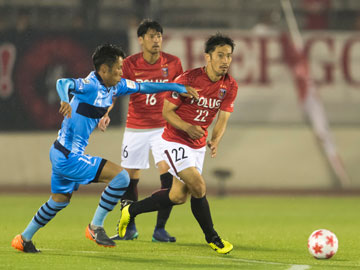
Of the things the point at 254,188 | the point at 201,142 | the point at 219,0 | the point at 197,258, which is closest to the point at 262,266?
the point at 197,258

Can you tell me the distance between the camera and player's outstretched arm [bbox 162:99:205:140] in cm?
810

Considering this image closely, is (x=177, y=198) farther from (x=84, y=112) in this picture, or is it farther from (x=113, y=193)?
(x=84, y=112)

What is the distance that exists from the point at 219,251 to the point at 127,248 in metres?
0.97

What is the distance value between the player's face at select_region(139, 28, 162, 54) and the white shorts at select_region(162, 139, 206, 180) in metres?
1.40

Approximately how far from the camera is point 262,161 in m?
18.4

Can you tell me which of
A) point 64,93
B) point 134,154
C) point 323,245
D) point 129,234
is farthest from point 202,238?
point 64,93

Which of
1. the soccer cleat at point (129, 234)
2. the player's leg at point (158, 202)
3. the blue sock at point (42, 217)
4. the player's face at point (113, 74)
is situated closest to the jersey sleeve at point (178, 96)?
the player's face at point (113, 74)

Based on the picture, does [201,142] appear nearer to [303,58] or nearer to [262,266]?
[262,266]

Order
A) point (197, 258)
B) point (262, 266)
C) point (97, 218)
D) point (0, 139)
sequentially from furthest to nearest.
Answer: point (0, 139), point (97, 218), point (197, 258), point (262, 266)

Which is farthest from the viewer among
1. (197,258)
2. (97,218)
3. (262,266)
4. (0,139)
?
(0,139)

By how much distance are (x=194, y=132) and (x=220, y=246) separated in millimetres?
1101

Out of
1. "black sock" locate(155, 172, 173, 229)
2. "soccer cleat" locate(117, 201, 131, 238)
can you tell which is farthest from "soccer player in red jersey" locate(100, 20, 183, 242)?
"soccer cleat" locate(117, 201, 131, 238)

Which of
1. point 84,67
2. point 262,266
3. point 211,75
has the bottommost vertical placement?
point 262,266

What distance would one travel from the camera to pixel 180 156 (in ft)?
26.6
